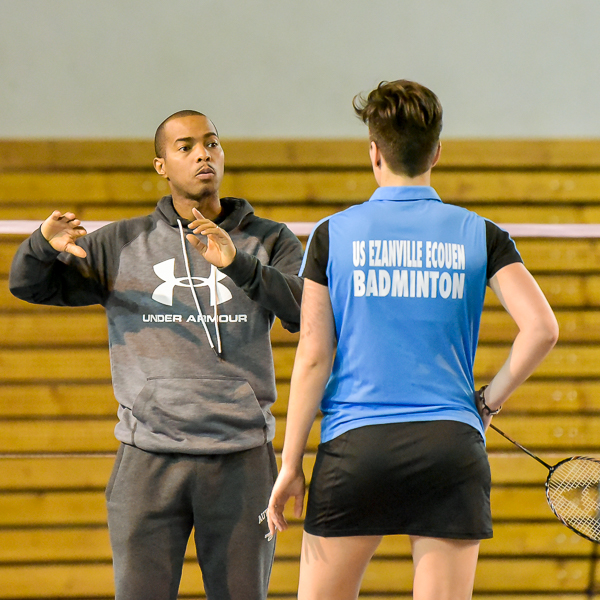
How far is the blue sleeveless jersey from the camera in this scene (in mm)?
1410

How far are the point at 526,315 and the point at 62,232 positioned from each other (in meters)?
1.25

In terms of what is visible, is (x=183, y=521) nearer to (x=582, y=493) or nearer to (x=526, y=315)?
(x=526, y=315)

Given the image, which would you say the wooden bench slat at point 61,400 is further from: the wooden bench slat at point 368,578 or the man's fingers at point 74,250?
the man's fingers at point 74,250

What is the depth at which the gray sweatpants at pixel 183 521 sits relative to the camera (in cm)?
193

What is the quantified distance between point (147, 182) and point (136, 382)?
1.53 metres

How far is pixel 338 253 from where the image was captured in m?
1.44

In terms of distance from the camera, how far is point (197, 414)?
1.93 metres

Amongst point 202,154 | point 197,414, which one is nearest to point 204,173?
point 202,154

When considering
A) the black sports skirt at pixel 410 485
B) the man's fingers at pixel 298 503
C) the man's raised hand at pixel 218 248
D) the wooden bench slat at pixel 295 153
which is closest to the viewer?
the black sports skirt at pixel 410 485

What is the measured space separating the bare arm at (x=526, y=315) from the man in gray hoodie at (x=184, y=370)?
65 cm

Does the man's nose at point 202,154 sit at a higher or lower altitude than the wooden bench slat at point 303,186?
lower

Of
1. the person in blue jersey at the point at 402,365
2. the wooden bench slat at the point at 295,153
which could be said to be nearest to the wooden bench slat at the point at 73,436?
the wooden bench slat at the point at 295,153

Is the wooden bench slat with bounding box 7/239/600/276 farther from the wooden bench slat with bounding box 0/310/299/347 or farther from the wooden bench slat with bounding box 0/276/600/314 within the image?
the wooden bench slat with bounding box 0/310/299/347

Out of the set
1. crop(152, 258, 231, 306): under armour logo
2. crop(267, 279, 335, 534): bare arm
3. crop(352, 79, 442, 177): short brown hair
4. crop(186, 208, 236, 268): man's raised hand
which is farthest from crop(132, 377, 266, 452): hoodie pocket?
crop(352, 79, 442, 177): short brown hair
